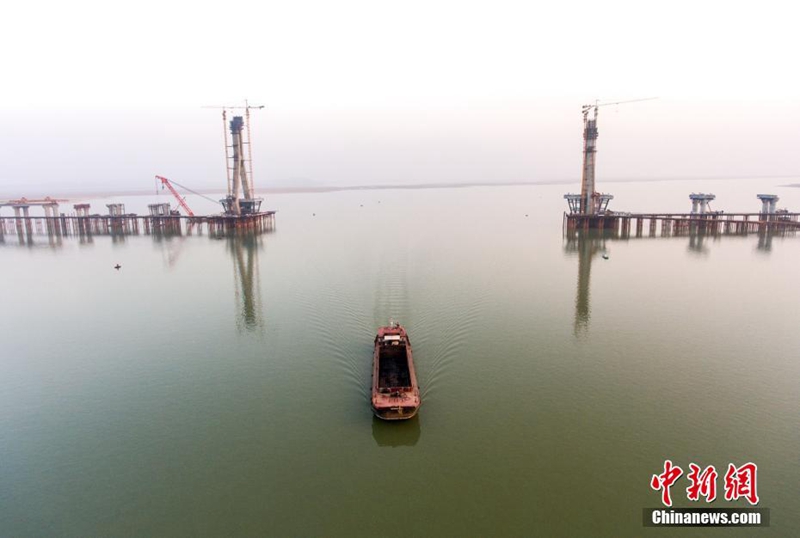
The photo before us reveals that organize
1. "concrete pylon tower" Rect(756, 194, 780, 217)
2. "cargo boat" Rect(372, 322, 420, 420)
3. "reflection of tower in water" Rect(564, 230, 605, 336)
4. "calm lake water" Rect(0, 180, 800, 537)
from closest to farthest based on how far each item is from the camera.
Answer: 1. "calm lake water" Rect(0, 180, 800, 537)
2. "cargo boat" Rect(372, 322, 420, 420)
3. "reflection of tower in water" Rect(564, 230, 605, 336)
4. "concrete pylon tower" Rect(756, 194, 780, 217)

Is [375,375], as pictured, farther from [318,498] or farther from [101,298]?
[101,298]

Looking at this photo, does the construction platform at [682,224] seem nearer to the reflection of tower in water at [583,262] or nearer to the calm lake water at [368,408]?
the reflection of tower in water at [583,262]

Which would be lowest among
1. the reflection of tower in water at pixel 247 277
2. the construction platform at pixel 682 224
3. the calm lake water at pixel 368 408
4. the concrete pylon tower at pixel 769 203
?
the calm lake water at pixel 368 408

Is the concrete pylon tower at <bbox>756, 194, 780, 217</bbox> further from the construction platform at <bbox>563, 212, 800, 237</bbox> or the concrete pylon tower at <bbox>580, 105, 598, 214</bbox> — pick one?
the concrete pylon tower at <bbox>580, 105, 598, 214</bbox>

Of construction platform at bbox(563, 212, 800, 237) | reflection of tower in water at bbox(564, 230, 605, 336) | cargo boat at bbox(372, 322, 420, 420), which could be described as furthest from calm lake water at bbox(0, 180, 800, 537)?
construction platform at bbox(563, 212, 800, 237)

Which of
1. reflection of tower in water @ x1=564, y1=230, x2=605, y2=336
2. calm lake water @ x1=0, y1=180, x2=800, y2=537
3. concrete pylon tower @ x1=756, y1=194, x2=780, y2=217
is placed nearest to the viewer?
calm lake water @ x1=0, y1=180, x2=800, y2=537

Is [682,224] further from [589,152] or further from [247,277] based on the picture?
[247,277]

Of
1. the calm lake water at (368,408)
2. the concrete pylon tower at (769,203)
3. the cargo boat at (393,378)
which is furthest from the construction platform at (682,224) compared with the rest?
the cargo boat at (393,378)
